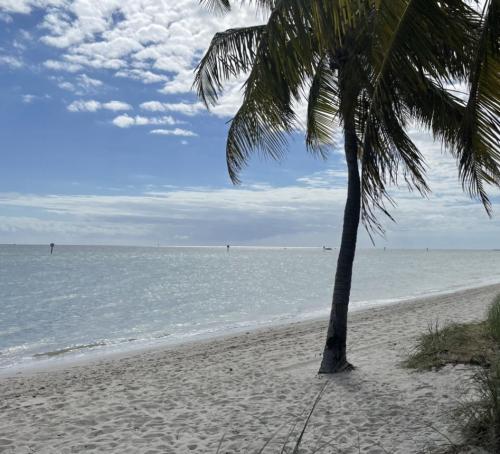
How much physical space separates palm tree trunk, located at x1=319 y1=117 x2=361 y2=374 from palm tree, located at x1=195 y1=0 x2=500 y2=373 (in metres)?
0.02

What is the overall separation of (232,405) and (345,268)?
2.84m

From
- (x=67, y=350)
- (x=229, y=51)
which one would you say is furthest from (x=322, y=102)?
(x=67, y=350)

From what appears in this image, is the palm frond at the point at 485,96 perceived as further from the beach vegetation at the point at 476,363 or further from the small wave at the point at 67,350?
the small wave at the point at 67,350

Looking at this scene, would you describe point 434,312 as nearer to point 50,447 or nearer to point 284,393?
point 284,393

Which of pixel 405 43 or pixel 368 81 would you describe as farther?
pixel 368 81

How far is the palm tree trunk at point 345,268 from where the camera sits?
25.8 ft

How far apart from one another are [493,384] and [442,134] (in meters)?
4.00

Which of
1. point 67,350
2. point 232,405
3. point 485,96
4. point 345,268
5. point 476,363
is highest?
point 485,96

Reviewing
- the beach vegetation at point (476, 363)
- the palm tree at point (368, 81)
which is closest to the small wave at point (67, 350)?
the palm tree at point (368, 81)

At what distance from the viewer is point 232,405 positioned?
6.91m

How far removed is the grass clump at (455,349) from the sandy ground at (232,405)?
1.05 feet

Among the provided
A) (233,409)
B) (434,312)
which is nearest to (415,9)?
(233,409)

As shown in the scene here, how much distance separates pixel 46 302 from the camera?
97.0 ft

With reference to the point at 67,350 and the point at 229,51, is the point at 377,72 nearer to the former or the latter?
the point at 229,51
